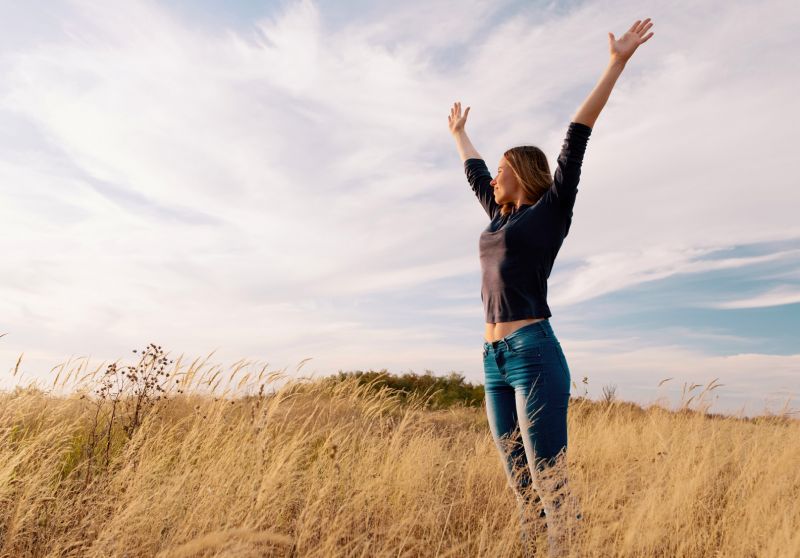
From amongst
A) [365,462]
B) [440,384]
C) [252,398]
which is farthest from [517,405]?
[440,384]

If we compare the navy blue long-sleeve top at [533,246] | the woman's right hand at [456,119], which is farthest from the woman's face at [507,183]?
the woman's right hand at [456,119]

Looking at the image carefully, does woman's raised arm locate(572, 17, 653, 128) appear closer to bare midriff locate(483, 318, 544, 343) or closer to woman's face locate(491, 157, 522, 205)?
woman's face locate(491, 157, 522, 205)

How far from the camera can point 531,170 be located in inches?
142

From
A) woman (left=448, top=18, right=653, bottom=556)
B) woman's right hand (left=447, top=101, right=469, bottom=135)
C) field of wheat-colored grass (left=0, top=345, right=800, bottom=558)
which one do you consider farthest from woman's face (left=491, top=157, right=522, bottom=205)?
field of wheat-colored grass (left=0, top=345, right=800, bottom=558)

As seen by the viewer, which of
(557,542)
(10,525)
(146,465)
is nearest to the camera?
(557,542)

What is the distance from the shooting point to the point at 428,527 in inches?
174

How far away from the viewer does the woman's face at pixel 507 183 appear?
3693 millimetres

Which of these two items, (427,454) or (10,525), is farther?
(427,454)

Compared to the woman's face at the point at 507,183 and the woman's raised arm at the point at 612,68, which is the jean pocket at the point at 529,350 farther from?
the woman's raised arm at the point at 612,68

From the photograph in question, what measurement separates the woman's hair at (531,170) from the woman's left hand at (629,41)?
2.28ft

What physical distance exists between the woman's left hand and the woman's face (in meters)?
0.87

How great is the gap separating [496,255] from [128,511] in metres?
2.65

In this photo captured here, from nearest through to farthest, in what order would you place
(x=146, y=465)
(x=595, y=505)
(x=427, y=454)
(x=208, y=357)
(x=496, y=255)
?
(x=496, y=255), (x=595, y=505), (x=146, y=465), (x=427, y=454), (x=208, y=357)

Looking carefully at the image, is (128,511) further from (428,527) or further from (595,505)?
(595,505)
